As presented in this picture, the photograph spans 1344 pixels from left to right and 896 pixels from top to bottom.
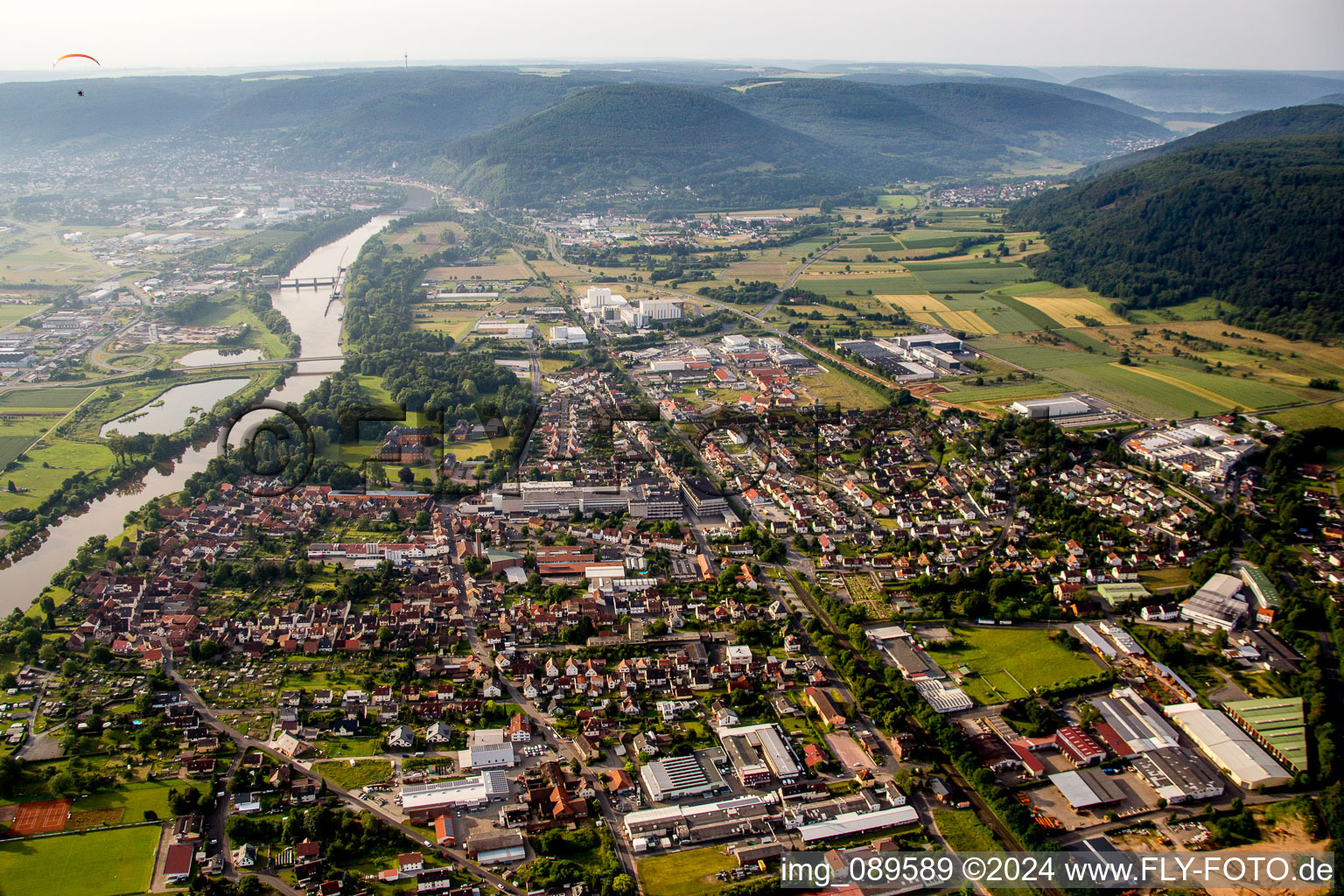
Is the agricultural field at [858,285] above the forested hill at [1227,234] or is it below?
below

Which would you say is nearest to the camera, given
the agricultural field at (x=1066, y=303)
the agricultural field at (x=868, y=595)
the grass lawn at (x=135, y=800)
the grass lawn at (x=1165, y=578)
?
the grass lawn at (x=135, y=800)

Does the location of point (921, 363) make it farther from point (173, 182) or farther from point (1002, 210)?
point (173, 182)

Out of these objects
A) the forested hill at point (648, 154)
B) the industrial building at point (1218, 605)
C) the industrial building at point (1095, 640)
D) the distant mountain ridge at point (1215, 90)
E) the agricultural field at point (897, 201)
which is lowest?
the industrial building at point (1095, 640)

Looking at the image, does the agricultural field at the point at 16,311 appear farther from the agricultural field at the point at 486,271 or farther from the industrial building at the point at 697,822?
the industrial building at the point at 697,822

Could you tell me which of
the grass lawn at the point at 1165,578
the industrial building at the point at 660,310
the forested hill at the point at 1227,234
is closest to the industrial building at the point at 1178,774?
the grass lawn at the point at 1165,578

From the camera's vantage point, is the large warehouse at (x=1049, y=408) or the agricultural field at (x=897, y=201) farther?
the agricultural field at (x=897, y=201)

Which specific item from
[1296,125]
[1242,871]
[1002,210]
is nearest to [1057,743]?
[1242,871]

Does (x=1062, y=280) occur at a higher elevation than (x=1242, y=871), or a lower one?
higher
